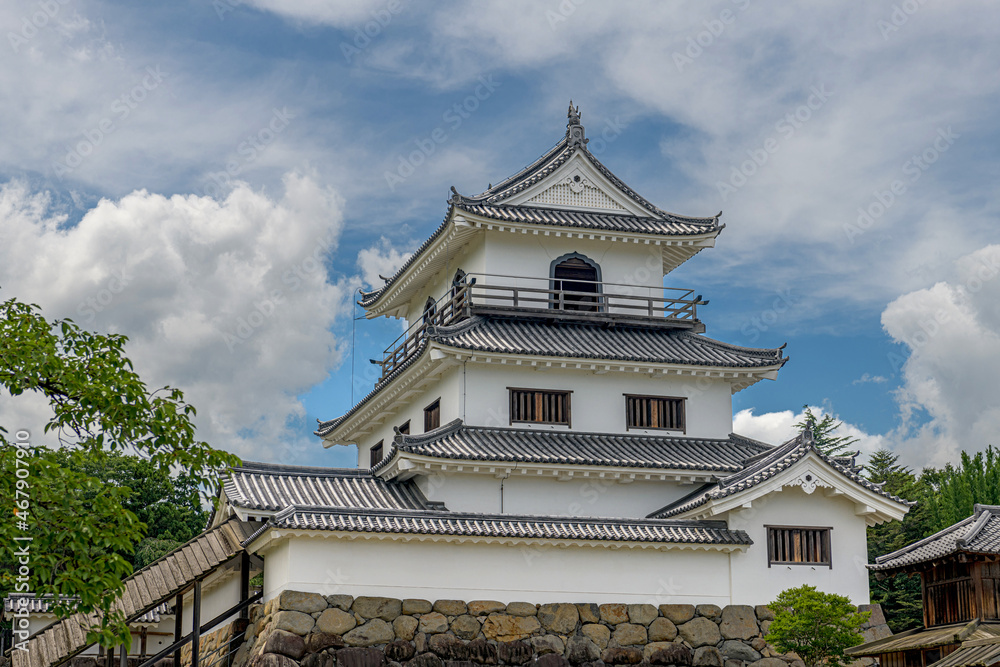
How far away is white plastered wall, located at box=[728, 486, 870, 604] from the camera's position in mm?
20469

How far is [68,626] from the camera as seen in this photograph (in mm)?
18281

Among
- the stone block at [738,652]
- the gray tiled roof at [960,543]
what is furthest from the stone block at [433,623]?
the gray tiled roof at [960,543]

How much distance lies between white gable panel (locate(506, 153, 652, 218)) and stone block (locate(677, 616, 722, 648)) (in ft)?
36.9

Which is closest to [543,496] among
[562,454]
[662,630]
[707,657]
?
[562,454]

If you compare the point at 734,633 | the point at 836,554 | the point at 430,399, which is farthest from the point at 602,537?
the point at 430,399

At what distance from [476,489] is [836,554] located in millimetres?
7556

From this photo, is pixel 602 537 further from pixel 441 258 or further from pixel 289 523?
pixel 441 258

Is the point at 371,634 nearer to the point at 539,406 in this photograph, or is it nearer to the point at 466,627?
the point at 466,627

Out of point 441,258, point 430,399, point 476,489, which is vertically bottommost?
point 476,489

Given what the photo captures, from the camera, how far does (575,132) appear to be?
27578 millimetres

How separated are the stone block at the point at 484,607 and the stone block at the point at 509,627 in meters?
0.10

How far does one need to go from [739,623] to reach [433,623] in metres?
6.04

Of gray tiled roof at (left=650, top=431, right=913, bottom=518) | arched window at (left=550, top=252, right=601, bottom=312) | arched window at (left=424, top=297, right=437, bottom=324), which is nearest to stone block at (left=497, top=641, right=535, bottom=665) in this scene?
gray tiled roof at (left=650, top=431, right=913, bottom=518)

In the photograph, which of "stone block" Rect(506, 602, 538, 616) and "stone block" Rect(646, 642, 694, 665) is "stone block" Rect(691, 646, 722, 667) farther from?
"stone block" Rect(506, 602, 538, 616)
